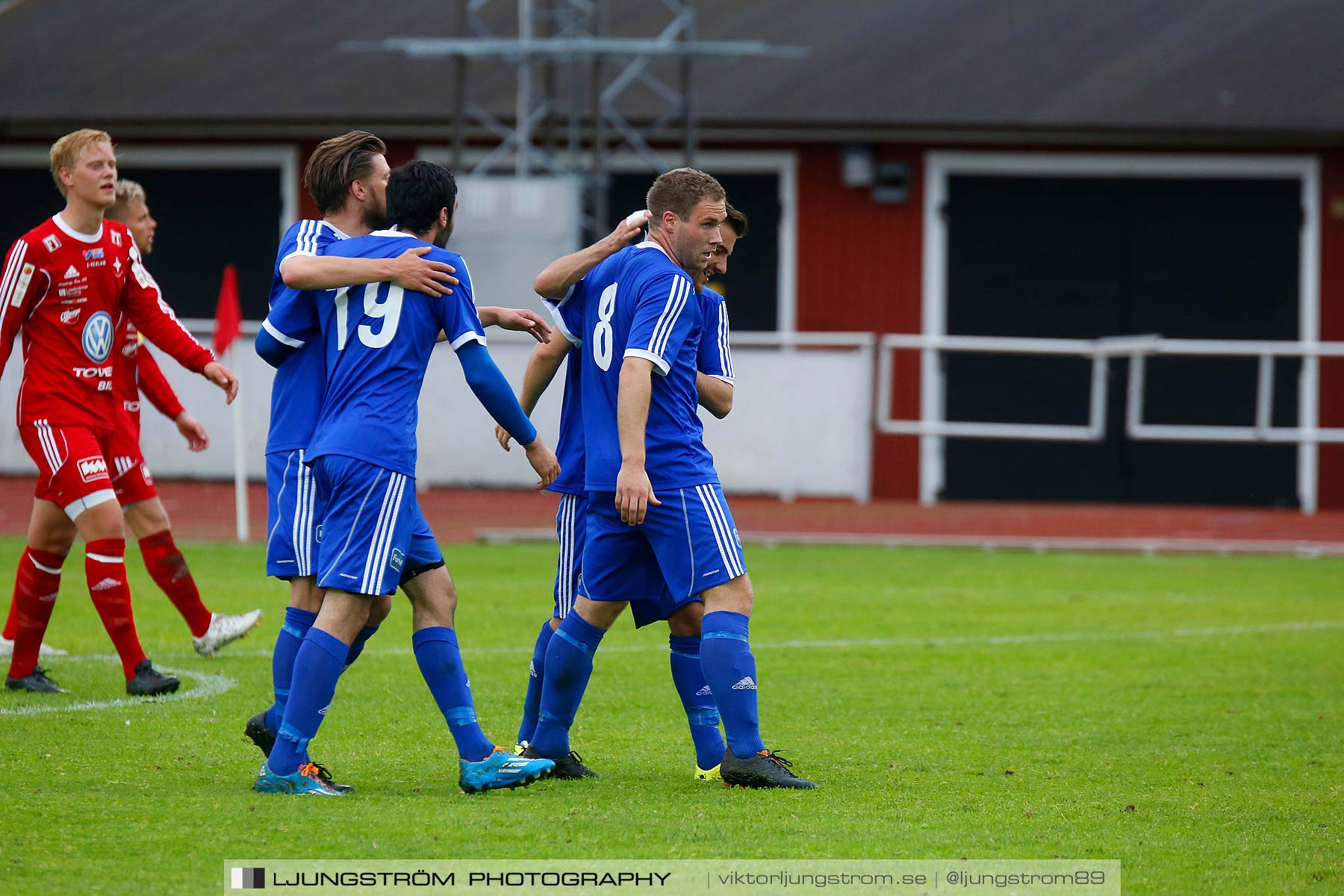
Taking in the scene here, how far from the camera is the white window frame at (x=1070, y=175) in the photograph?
19.1m

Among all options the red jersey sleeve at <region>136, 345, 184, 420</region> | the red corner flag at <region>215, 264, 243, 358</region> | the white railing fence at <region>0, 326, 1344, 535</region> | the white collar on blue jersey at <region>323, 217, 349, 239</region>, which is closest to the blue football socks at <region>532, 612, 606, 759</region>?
the white collar on blue jersey at <region>323, 217, 349, 239</region>

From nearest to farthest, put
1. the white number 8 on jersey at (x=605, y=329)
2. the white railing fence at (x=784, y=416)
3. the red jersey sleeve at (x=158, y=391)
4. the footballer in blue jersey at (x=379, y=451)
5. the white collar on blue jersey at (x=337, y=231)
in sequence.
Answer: the footballer in blue jersey at (x=379, y=451)
the white collar on blue jersey at (x=337, y=231)
the white number 8 on jersey at (x=605, y=329)
the red jersey sleeve at (x=158, y=391)
the white railing fence at (x=784, y=416)

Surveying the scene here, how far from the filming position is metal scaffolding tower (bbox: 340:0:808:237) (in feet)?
59.9

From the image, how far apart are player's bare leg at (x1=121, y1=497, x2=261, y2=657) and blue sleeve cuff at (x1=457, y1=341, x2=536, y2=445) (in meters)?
3.08

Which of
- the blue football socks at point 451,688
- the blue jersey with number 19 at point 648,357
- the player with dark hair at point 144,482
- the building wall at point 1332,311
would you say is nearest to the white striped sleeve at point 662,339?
the blue jersey with number 19 at point 648,357

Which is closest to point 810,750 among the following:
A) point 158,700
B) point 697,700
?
point 697,700

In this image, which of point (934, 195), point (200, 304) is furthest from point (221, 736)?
point (200, 304)

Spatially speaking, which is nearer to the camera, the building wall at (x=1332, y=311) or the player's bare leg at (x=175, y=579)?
the player's bare leg at (x=175, y=579)

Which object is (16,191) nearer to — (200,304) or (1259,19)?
(200,304)

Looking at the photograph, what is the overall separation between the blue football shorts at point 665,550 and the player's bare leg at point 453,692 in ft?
1.65

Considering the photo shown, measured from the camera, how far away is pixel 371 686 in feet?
25.1

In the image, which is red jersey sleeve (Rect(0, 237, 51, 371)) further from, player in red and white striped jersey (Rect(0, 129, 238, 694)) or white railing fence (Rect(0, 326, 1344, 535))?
white railing fence (Rect(0, 326, 1344, 535))

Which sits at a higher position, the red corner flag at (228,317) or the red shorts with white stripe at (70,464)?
the red corner flag at (228,317)

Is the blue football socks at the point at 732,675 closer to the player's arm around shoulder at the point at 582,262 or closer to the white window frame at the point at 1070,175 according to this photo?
the player's arm around shoulder at the point at 582,262
